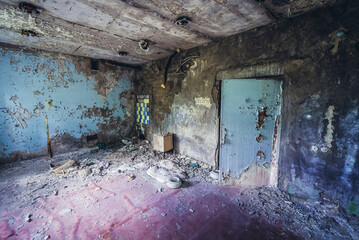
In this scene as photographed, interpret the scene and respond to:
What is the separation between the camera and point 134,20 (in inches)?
98.3

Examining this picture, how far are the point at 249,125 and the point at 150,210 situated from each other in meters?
2.27

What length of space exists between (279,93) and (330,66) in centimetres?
69

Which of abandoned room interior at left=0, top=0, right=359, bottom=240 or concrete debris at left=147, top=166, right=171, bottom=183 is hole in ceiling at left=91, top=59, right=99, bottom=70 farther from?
concrete debris at left=147, top=166, right=171, bottom=183

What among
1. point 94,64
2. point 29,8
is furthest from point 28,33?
point 94,64

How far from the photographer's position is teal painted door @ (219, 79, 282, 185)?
2711 millimetres

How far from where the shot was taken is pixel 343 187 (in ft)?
6.99

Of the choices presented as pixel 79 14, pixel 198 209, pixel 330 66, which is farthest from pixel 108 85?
pixel 330 66

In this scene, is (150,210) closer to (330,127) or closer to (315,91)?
(330,127)

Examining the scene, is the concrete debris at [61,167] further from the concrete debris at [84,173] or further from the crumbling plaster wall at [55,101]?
the crumbling plaster wall at [55,101]

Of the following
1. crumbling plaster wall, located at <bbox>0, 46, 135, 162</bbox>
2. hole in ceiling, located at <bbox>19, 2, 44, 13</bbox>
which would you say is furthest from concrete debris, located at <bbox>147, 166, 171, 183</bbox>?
hole in ceiling, located at <bbox>19, 2, 44, 13</bbox>

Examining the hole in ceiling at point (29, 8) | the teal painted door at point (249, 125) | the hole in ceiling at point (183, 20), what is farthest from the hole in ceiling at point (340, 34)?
the hole in ceiling at point (29, 8)

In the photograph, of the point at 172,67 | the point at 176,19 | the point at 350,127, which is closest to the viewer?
the point at 350,127

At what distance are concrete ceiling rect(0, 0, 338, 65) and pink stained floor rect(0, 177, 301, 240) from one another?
3018 mm

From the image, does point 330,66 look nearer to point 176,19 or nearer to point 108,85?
point 176,19
